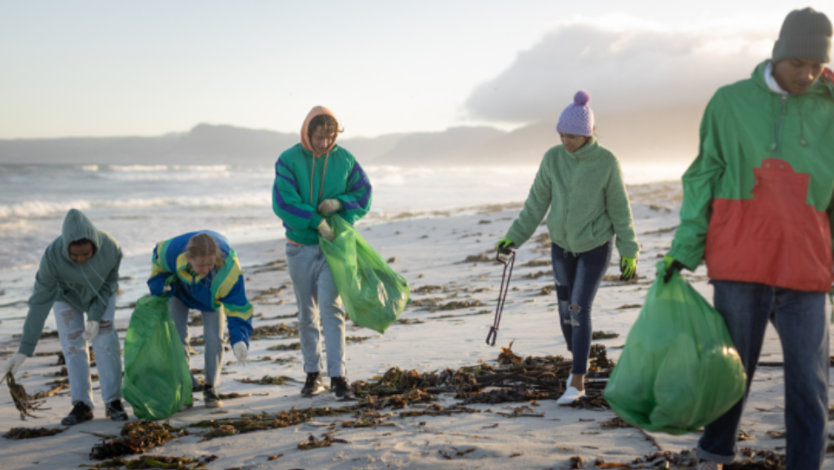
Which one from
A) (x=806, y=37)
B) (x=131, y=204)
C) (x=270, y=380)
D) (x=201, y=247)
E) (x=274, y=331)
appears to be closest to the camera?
(x=806, y=37)

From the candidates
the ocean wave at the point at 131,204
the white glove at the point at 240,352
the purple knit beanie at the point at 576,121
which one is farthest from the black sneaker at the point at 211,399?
the ocean wave at the point at 131,204

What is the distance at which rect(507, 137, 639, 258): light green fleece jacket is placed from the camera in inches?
167

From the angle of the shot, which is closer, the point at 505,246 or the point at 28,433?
the point at 28,433

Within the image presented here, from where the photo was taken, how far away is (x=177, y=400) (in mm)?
4449

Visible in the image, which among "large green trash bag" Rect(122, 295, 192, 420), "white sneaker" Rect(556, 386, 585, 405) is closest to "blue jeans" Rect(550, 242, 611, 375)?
"white sneaker" Rect(556, 386, 585, 405)

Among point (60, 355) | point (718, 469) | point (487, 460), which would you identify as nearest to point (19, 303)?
point (60, 355)

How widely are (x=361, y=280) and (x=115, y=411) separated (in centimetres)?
173

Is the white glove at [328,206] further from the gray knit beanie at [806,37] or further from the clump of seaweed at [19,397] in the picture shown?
the gray knit beanie at [806,37]

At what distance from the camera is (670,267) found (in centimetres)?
271

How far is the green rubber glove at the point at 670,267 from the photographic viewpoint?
8.91 feet

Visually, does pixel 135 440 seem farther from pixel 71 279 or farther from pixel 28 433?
pixel 71 279

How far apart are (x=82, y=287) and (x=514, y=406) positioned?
2.78m

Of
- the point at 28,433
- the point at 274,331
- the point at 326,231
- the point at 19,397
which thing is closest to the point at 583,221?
the point at 326,231

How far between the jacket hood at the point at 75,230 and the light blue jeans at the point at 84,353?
1.38 ft
